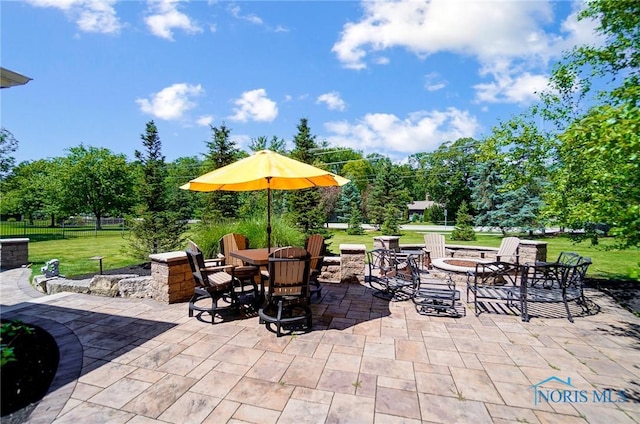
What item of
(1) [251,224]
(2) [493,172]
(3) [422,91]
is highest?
(3) [422,91]

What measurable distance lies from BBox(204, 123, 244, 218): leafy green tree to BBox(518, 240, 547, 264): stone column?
8699mm

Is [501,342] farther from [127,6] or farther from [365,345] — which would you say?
[127,6]

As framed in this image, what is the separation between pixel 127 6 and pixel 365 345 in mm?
7326

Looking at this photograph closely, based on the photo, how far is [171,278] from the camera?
474 cm

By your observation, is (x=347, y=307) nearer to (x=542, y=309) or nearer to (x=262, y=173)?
(x=262, y=173)

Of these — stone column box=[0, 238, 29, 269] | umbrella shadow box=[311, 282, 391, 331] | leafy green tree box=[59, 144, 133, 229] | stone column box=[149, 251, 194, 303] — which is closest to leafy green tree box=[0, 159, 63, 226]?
leafy green tree box=[59, 144, 133, 229]

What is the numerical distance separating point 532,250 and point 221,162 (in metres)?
9.80

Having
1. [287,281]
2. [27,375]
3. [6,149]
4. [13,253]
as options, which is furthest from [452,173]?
[6,149]

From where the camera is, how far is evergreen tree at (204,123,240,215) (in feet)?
32.7

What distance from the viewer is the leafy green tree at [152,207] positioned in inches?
344

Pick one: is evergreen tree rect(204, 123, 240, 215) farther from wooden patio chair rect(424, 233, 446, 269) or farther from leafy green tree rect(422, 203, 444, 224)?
leafy green tree rect(422, 203, 444, 224)

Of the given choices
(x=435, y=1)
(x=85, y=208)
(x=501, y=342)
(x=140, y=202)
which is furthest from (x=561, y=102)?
(x=85, y=208)

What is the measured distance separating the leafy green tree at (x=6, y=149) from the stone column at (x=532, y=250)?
84.8 ft

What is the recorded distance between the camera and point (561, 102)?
23.8 ft
